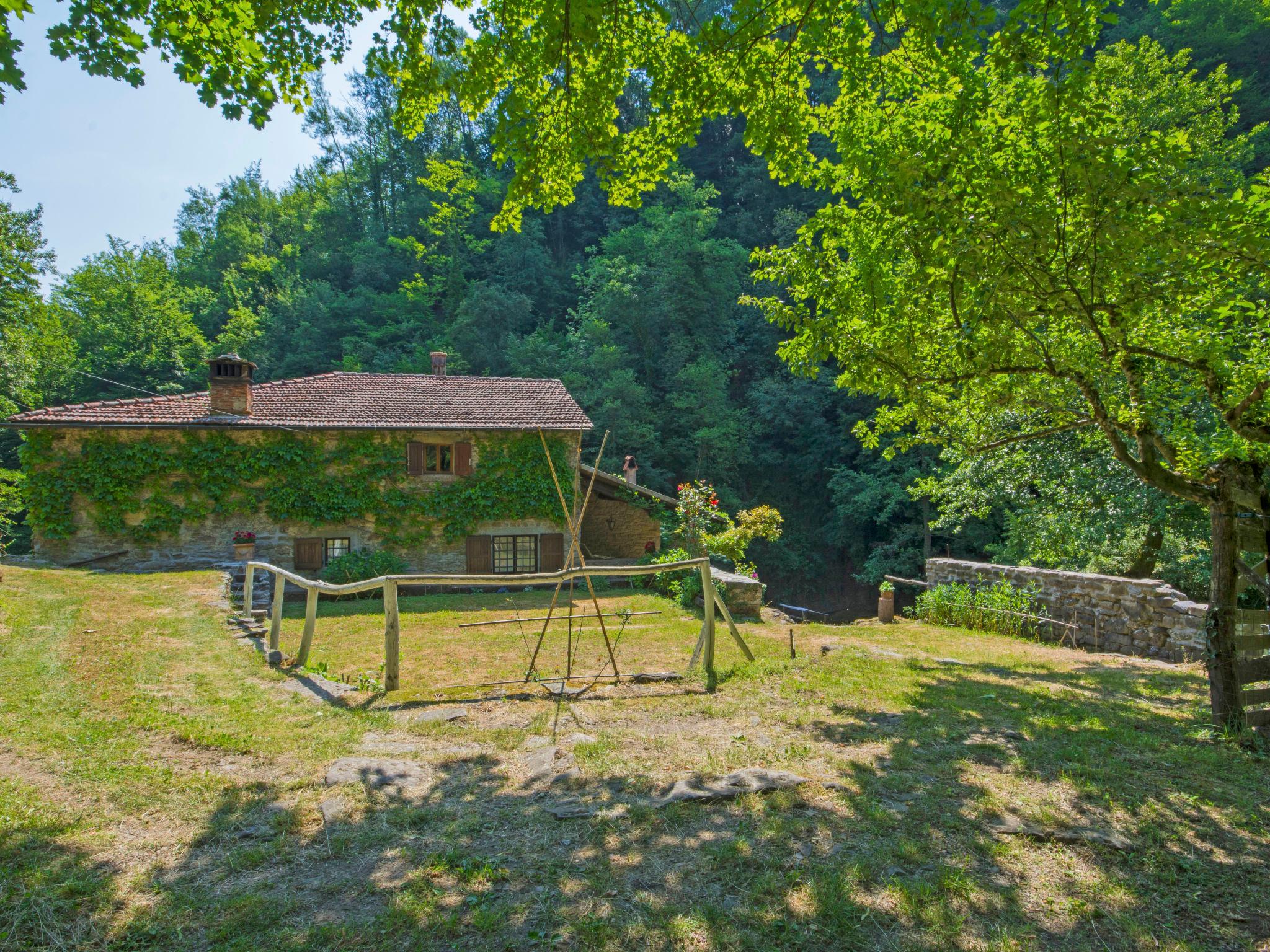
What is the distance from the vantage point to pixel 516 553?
18641 millimetres

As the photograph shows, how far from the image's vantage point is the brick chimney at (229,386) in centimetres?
1673

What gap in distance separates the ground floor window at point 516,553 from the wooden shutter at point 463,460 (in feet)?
6.32

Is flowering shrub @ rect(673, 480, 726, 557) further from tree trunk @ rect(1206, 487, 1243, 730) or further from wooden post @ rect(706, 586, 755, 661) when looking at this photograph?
tree trunk @ rect(1206, 487, 1243, 730)

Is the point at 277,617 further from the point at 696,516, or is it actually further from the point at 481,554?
the point at 481,554

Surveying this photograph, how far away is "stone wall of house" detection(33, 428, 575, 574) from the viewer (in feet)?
51.4

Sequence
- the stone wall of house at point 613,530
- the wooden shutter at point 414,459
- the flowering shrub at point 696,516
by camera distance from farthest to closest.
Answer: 1. the stone wall of house at point 613,530
2. the wooden shutter at point 414,459
3. the flowering shrub at point 696,516

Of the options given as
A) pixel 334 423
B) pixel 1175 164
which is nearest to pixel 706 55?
pixel 1175 164

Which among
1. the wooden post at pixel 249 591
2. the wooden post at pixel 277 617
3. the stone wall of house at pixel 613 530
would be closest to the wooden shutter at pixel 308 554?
the wooden post at pixel 249 591

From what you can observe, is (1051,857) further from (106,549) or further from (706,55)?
(106,549)

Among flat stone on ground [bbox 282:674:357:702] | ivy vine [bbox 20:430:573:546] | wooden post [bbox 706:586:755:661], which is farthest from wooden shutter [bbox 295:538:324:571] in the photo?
wooden post [bbox 706:586:755:661]

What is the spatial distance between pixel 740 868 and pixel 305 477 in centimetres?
1641

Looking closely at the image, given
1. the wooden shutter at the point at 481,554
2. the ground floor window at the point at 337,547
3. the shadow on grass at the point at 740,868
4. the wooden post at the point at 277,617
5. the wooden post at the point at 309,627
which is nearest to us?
the shadow on grass at the point at 740,868

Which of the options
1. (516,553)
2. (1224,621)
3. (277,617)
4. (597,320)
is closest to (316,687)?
(277,617)

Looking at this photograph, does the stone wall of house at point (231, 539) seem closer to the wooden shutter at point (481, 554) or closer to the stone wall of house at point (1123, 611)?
the wooden shutter at point (481, 554)
